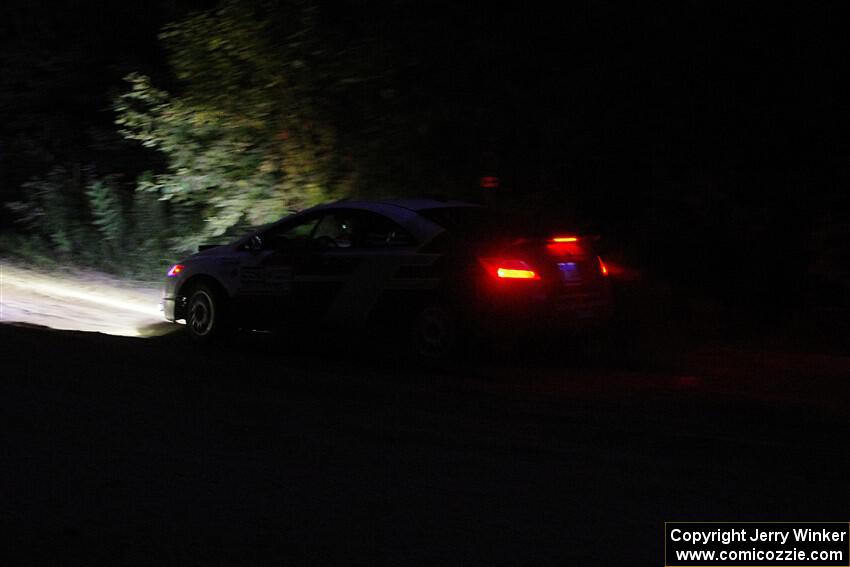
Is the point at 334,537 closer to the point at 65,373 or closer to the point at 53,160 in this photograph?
the point at 65,373

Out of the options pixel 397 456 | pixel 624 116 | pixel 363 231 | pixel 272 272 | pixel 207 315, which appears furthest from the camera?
pixel 624 116

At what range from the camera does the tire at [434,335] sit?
9.22 meters

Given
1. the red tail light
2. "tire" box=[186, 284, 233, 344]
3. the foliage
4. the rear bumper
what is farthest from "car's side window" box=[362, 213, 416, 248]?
the foliage

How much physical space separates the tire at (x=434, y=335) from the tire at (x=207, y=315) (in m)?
2.29

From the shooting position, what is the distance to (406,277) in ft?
31.0

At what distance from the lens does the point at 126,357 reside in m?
9.30

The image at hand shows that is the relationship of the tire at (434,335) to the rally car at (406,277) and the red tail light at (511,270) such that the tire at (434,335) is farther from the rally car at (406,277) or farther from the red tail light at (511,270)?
the red tail light at (511,270)

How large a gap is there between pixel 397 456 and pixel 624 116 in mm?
7997

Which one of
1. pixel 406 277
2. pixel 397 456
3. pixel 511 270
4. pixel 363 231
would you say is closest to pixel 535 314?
pixel 511 270

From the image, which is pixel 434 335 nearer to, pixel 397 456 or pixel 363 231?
pixel 363 231

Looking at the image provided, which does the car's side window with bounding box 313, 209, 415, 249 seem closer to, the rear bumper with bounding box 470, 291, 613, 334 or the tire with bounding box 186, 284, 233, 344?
the rear bumper with bounding box 470, 291, 613, 334

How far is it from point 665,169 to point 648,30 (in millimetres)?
1879

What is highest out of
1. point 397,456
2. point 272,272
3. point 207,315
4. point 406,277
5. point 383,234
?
point 383,234

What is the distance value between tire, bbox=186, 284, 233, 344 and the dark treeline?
3.16m
